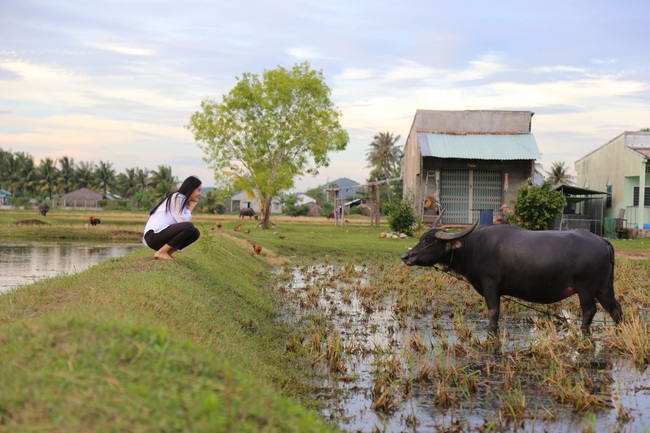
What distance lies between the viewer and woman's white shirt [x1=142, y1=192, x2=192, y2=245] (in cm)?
925

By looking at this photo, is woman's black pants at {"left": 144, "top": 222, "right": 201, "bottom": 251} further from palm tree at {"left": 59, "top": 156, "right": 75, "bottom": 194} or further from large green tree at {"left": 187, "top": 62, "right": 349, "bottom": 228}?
palm tree at {"left": 59, "top": 156, "right": 75, "bottom": 194}

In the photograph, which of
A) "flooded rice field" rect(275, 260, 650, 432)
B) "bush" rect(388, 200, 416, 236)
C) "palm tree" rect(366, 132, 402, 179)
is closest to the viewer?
"flooded rice field" rect(275, 260, 650, 432)

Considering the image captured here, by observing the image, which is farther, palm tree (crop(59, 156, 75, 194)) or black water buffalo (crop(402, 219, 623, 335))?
palm tree (crop(59, 156, 75, 194))

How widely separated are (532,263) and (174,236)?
4.45 meters

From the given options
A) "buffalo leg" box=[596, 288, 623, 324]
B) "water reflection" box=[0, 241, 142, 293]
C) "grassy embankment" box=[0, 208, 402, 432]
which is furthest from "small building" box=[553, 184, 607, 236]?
"grassy embankment" box=[0, 208, 402, 432]

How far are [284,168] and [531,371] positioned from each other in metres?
26.2

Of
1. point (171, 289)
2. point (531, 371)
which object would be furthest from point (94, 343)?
point (531, 371)

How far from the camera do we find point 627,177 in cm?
2852

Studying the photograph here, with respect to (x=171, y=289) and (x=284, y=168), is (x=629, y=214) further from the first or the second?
(x=171, y=289)

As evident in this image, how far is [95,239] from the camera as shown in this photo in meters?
28.1

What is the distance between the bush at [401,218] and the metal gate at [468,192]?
392 cm

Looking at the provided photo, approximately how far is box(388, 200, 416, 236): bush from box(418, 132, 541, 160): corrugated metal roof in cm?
292

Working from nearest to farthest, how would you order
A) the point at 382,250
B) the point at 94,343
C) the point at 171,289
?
1. the point at 94,343
2. the point at 171,289
3. the point at 382,250

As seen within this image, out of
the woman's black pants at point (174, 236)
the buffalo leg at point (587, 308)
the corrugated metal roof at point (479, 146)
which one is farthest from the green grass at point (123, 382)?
the corrugated metal roof at point (479, 146)
